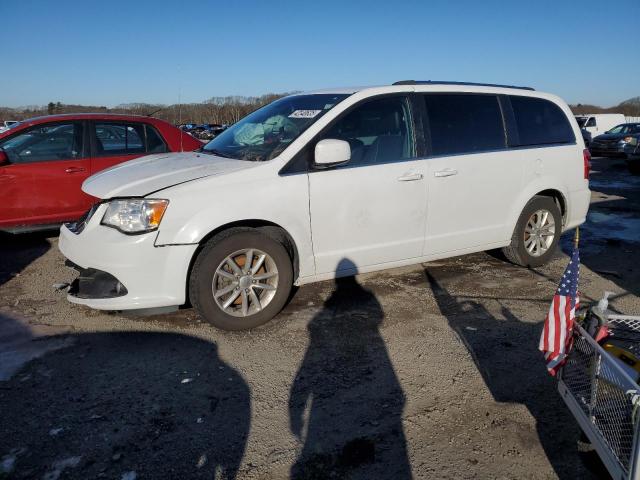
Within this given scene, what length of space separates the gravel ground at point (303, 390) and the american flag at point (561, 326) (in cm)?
49

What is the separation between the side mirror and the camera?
3.88 metres

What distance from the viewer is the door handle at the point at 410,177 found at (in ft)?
14.2

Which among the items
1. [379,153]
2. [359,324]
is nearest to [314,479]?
[359,324]

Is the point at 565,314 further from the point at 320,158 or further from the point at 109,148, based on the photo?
the point at 109,148

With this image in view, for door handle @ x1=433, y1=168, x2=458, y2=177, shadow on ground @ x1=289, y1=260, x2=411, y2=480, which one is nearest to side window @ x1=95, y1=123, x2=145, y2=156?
shadow on ground @ x1=289, y1=260, x2=411, y2=480

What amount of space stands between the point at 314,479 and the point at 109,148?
5.45 meters

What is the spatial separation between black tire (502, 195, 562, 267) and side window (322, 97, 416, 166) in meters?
1.65

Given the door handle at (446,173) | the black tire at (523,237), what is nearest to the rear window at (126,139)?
the door handle at (446,173)

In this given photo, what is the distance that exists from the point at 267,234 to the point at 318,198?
0.49 metres

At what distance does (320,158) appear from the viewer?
389 cm

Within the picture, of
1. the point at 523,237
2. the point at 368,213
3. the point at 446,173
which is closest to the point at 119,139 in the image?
the point at 368,213

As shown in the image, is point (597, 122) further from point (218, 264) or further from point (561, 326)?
point (561, 326)

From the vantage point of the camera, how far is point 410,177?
4.37 m

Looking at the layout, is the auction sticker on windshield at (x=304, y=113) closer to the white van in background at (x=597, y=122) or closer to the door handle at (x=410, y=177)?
the door handle at (x=410, y=177)
